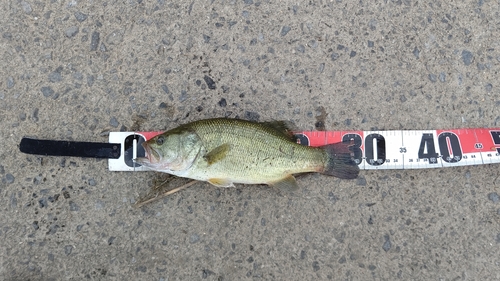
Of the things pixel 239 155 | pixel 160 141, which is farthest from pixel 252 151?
pixel 160 141

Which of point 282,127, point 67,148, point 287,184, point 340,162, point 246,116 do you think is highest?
point 246,116

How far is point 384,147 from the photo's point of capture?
3.69 m

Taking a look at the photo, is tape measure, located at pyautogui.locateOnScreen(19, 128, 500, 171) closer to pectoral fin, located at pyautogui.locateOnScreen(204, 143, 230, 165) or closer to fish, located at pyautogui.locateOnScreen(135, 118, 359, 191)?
fish, located at pyautogui.locateOnScreen(135, 118, 359, 191)

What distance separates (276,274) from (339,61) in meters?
2.14

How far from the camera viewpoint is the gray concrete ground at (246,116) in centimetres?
361

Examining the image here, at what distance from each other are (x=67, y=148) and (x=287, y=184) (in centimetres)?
205

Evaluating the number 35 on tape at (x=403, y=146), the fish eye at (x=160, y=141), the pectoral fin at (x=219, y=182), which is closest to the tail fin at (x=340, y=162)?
the number 35 on tape at (x=403, y=146)

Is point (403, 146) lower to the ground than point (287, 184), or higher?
higher

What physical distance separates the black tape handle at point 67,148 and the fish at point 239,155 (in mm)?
524

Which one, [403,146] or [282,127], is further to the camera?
[403,146]

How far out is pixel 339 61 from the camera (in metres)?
3.87

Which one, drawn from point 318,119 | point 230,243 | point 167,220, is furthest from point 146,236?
point 318,119

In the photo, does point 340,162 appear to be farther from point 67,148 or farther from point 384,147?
point 67,148

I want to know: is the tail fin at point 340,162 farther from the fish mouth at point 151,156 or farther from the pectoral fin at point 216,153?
the fish mouth at point 151,156
